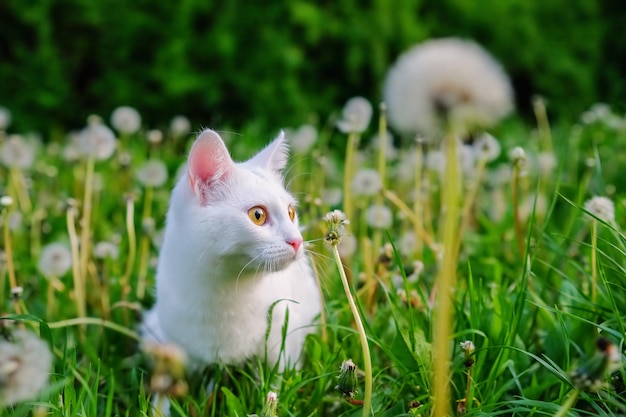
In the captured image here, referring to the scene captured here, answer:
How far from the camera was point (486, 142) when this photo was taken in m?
2.23

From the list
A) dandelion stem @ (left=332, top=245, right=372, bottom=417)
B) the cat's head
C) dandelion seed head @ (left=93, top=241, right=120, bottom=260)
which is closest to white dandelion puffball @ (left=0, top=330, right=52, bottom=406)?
dandelion stem @ (left=332, top=245, right=372, bottom=417)

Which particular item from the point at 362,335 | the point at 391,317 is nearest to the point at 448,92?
the point at 362,335

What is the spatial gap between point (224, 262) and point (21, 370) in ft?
2.15

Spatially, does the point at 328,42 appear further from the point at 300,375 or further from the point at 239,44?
the point at 300,375

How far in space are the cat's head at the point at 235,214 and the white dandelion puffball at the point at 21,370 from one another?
22.3 inches

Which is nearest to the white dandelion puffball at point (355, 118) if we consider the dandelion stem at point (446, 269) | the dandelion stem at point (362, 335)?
the dandelion stem at point (362, 335)

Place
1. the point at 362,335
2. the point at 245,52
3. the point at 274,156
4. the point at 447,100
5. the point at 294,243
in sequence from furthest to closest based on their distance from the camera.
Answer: the point at 245,52 → the point at 274,156 → the point at 294,243 → the point at 362,335 → the point at 447,100

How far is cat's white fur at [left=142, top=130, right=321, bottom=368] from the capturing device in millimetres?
1506

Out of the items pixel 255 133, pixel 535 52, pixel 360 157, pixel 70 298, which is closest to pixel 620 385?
pixel 70 298

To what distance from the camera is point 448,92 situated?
3.04ft

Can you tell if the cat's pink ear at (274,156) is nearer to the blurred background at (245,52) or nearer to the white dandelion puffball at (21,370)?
the white dandelion puffball at (21,370)

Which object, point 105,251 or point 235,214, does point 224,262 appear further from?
point 105,251

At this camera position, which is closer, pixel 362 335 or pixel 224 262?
pixel 362 335

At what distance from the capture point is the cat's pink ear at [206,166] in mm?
1549
